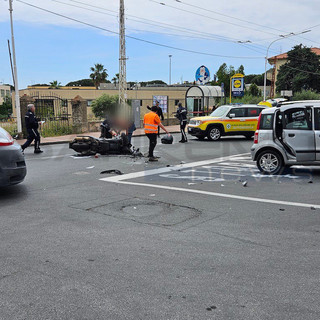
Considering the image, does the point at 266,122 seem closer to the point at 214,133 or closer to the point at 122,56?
the point at 214,133

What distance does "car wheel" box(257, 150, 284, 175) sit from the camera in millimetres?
9922

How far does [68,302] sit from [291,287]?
6.92ft

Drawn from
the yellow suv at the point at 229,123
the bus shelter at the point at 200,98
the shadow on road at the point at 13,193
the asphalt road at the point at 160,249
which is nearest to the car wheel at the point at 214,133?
the yellow suv at the point at 229,123

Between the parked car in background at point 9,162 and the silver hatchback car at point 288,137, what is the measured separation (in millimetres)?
5831

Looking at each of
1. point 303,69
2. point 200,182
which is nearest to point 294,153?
point 200,182

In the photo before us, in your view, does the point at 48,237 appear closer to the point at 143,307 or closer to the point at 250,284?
the point at 143,307

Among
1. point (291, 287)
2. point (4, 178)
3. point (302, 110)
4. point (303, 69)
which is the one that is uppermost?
point (303, 69)

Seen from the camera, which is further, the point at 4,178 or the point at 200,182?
the point at 200,182

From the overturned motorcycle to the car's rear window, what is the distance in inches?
193

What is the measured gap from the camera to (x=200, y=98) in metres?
31.5

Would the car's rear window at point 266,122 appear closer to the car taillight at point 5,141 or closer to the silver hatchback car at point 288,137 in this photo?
the silver hatchback car at point 288,137

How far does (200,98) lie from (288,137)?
22.3 metres

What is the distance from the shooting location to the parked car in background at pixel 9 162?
23.9 feet

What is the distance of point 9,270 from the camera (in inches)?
163
